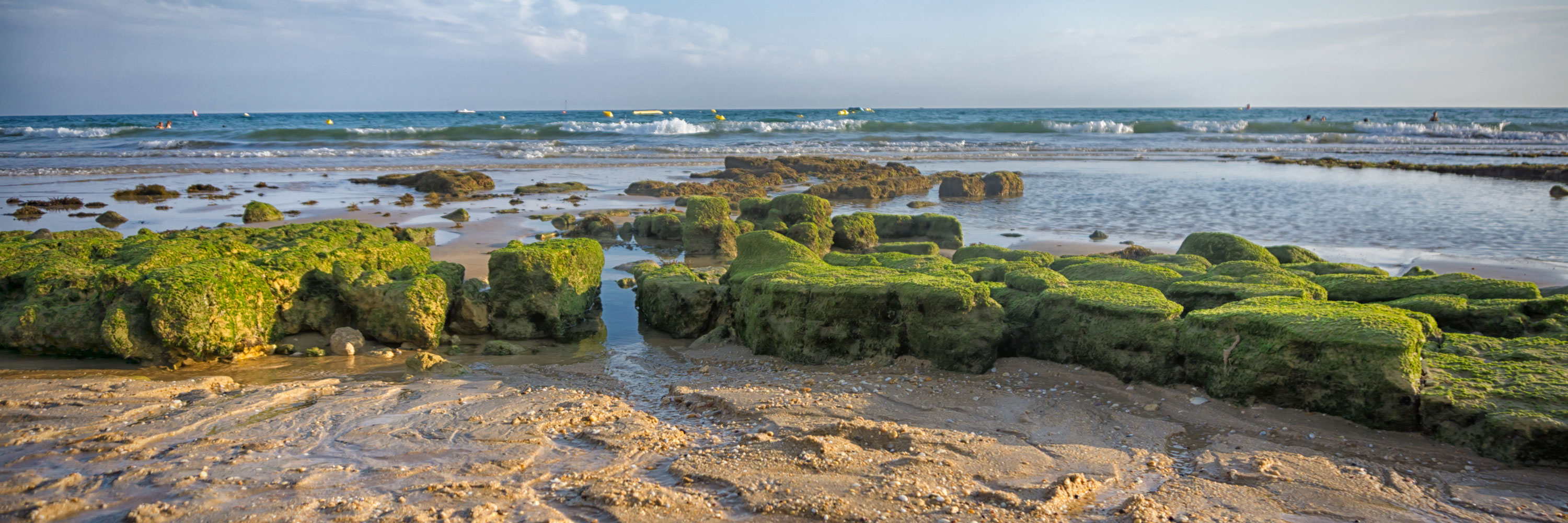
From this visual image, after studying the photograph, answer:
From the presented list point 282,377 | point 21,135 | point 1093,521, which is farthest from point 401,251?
point 21,135

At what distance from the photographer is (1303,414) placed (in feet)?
13.2

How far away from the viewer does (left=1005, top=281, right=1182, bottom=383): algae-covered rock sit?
14.9ft

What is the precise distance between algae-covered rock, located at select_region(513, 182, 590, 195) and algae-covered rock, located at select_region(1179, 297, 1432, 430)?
13.4 m

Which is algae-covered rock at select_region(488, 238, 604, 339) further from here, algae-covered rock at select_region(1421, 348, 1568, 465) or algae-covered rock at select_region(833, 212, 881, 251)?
algae-covered rock at select_region(1421, 348, 1568, 465)

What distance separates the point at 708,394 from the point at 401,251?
358 cm

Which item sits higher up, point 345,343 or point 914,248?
point 914,248

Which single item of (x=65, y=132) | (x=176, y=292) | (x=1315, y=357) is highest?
(x=65, y=132)

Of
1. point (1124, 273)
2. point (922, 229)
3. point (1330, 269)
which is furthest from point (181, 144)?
point (1330, 269)

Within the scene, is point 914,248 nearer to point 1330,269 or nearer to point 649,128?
point 1330,269

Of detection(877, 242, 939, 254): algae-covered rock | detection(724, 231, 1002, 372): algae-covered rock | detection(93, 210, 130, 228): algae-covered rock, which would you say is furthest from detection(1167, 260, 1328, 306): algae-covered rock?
detection(93, 210, 130, 228): algae-covered rock

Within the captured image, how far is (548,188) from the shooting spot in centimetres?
1611

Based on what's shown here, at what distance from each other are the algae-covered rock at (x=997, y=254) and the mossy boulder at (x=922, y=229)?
79.0 inches

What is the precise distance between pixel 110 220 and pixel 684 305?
10.1 m

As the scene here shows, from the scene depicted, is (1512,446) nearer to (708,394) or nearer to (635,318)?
(708,394)
